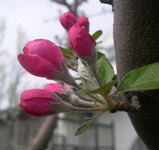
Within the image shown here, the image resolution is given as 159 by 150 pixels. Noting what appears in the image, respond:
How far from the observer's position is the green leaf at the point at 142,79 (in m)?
0.52

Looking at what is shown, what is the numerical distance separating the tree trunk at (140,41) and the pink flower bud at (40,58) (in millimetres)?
119

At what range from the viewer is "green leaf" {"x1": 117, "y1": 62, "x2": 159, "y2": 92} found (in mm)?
517

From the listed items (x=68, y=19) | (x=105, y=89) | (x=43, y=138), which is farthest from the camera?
(x=43, y=138)

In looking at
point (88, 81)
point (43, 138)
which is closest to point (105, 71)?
point (88, 81)

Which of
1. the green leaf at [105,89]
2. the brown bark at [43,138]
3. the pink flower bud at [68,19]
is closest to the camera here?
the green leaf at [105,89]

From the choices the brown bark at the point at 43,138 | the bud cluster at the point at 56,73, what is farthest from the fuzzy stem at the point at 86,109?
the brown bark at the point at 43,138

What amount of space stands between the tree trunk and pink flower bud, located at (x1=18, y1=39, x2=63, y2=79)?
119 millimetres

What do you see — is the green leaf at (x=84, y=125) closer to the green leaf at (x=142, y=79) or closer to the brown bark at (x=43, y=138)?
the green leaf at (x=142, y=79)

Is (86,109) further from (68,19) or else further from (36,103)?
(68,19)

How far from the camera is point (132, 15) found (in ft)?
1.91

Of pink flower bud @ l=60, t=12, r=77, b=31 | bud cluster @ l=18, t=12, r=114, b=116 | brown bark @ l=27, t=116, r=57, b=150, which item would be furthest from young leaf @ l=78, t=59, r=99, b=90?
brown bark @ l=27, t=116, r=57, b=150

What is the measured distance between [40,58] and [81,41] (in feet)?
0.23

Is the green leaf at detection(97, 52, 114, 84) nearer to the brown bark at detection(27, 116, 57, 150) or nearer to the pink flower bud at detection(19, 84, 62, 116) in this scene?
the pink flower bud at detection(19, 84, 62, 116)

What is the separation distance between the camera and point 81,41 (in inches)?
21.2
